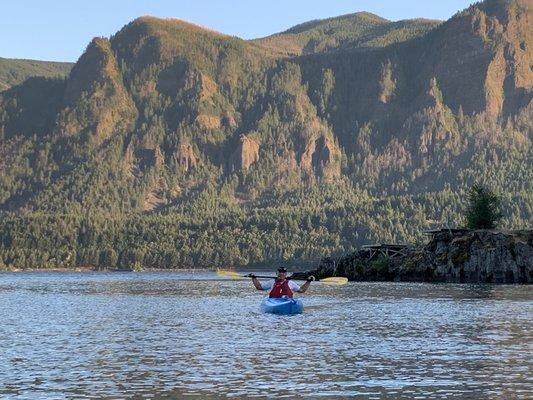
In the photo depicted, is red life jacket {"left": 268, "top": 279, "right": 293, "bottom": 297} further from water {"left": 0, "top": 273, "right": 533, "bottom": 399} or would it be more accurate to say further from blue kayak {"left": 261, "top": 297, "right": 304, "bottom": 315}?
water {"left": 0, "top": 273, "right": 533, "bottom": 399}

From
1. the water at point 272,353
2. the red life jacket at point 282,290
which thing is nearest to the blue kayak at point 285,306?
the red life jacket at point 282,290

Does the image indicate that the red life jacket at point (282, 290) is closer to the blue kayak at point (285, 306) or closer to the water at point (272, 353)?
the blue kayak at point (285, 306)

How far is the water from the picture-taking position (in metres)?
60.9

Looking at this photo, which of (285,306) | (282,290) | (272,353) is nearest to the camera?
(272,353)

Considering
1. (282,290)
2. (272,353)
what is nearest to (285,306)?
A: (282,290)

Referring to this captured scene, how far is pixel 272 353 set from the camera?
257 feet

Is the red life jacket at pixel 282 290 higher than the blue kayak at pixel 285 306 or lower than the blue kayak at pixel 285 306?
higher

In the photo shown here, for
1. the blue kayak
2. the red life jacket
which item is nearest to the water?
the blue kayak

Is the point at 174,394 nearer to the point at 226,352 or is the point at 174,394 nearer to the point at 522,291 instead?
the point at 226,352

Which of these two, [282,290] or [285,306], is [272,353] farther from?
[282,290]

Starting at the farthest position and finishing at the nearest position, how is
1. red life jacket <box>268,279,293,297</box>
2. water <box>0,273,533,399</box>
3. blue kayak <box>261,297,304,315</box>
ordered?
red life jacket <box>268,279,293,297</box> < blue kayak <box>261,297,304,315</box> < water <box>0,273,533,399</box>

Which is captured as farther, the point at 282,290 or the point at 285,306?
the point at 282,290

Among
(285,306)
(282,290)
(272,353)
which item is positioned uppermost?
(282,290)

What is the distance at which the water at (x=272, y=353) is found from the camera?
200 ft
